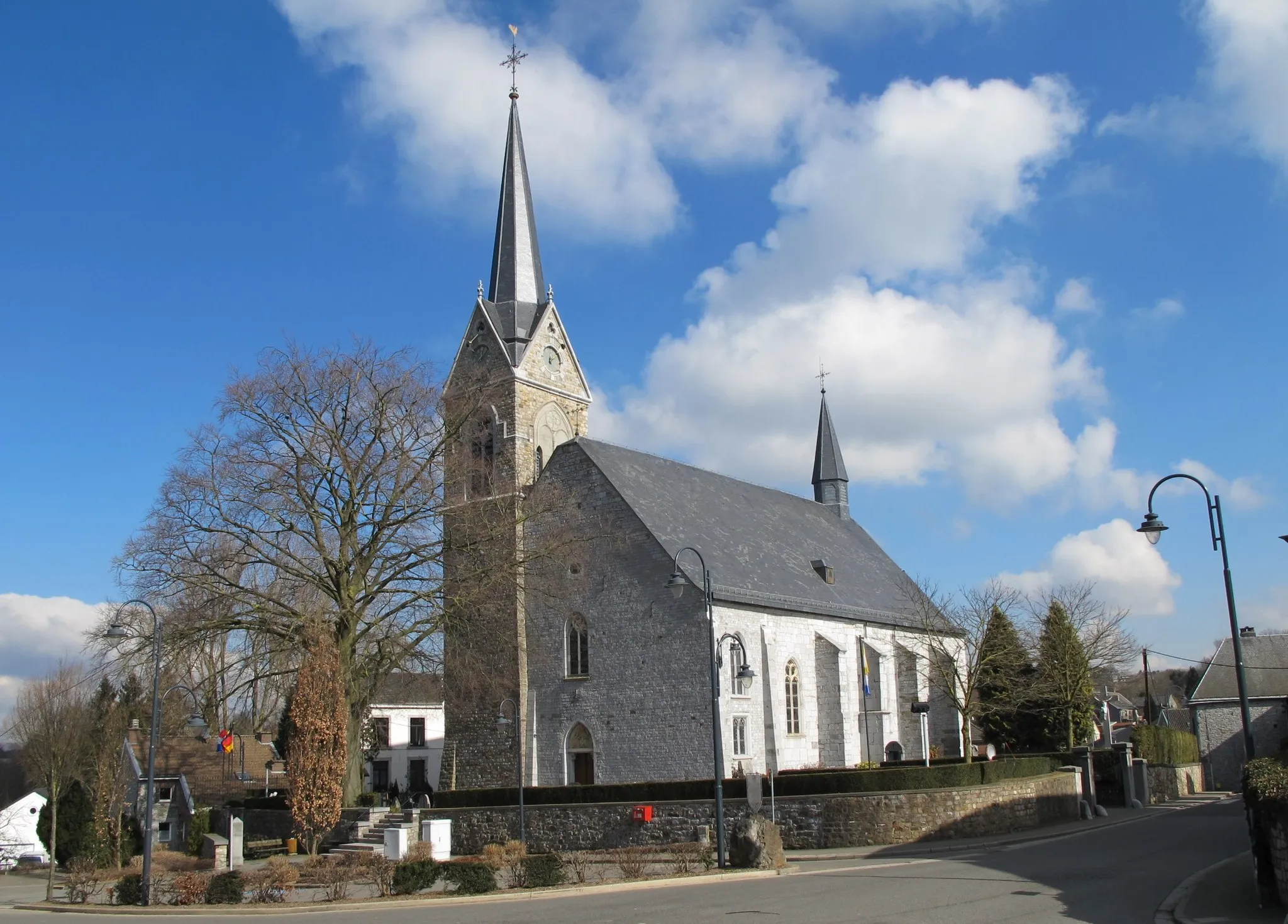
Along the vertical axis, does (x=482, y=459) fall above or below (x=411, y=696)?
above

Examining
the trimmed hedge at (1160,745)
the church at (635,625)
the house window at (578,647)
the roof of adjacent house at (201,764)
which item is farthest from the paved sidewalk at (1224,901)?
the roof of adjacent house at (201,764)

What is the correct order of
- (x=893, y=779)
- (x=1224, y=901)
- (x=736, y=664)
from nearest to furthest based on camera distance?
(x=1224, y=901)
(x=893, y=779)
(x=736, y=664)

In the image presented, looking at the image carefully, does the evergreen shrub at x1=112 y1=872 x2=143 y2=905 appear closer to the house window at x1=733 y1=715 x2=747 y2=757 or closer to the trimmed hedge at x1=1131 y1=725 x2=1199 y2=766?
the house window at x1=733 y1=715 x2=747 y2=757

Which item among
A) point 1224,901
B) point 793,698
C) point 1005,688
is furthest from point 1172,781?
point 1224,901

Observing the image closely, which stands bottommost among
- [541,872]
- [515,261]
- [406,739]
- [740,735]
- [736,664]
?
[541,872]

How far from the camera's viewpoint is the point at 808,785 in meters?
27.4

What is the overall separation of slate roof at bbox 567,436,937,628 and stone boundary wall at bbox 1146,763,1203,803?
10.4 m

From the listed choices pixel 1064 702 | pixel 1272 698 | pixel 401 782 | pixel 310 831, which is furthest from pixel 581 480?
pixel 1272 698

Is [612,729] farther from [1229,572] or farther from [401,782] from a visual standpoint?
[401,782]

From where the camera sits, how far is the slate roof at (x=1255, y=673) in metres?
55.4

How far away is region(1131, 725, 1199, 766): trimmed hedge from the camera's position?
41.8 m

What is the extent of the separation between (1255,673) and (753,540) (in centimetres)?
3260

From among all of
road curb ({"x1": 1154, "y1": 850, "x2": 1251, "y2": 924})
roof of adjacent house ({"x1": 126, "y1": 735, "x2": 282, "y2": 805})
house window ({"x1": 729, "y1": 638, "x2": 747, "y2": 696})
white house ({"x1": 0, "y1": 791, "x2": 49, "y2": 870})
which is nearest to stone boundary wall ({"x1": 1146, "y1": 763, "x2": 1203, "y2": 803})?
house window ({"x1": 729, "y1": 638, "x2": 747, "y2": 696})

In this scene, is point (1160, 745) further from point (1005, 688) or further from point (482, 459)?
point (482, 459)
